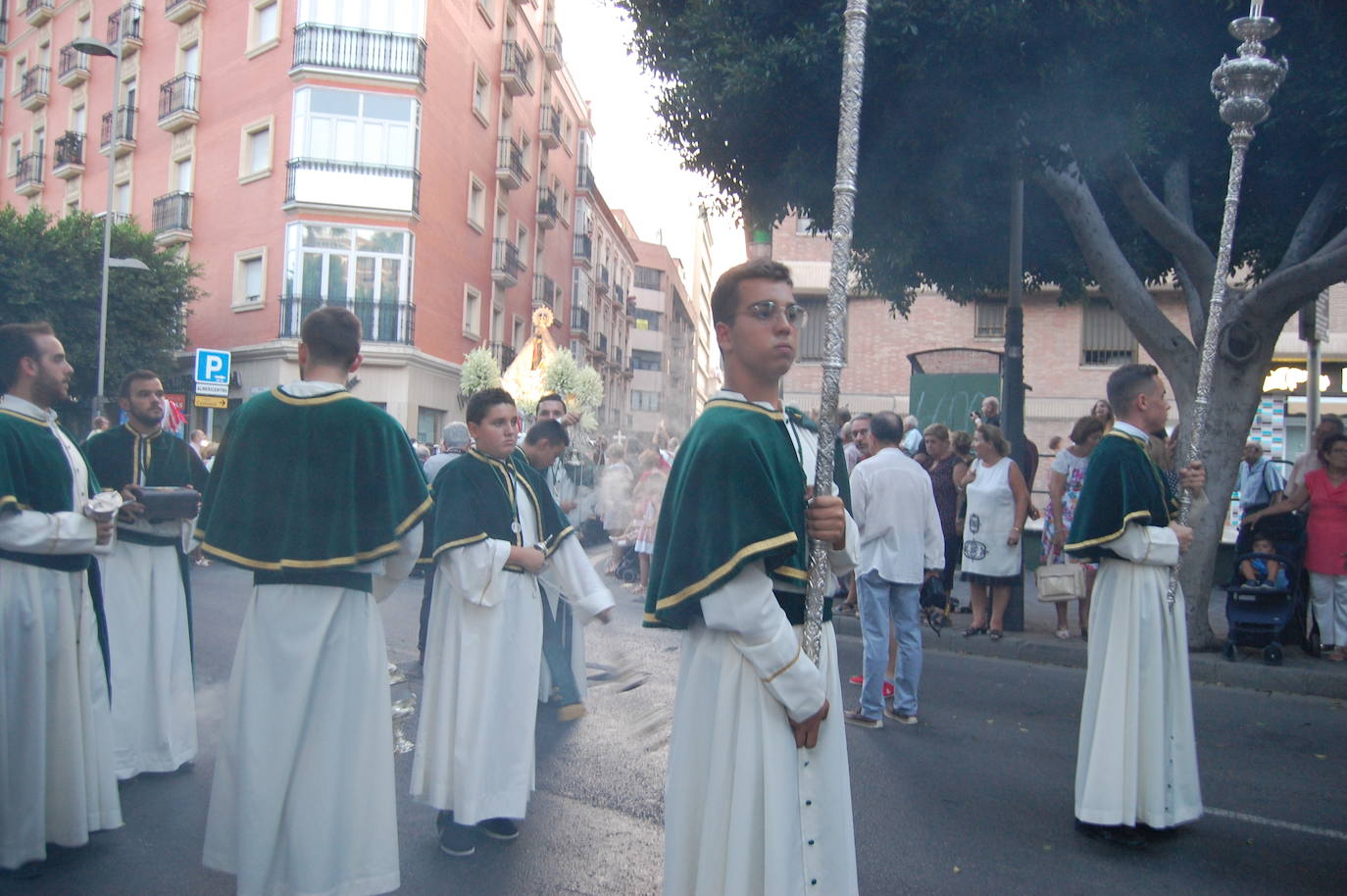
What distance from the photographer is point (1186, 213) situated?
1023 centimetres

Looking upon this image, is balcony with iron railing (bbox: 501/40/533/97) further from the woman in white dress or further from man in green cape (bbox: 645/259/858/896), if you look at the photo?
man in green cape (bbox: 645/259/858/896)

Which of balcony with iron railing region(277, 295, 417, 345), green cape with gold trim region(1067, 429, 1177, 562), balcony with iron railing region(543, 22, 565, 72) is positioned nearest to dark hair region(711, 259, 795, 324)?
green cape with gold trim region(1067, 429, 1177, 562)

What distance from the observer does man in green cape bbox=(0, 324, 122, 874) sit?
162 inches

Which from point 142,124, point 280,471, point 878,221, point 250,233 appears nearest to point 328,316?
point 280,471

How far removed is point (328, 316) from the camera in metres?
3.85

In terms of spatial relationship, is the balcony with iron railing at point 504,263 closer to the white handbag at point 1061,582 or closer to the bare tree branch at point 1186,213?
the bare tree branch at point 1186,213

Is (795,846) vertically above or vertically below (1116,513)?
below

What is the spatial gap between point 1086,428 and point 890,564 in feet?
12.5

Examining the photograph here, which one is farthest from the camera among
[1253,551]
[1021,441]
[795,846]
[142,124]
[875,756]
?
[142,124]

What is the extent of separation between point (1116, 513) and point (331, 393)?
11.2ft

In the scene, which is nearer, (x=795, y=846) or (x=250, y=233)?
(x=795, y=846)

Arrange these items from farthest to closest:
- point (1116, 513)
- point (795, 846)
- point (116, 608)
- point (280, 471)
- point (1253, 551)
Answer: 1. point (1253, 551)
2. point (116, 608)
3. point (1116, 513)
4. point (280, 471)
5. point (795, 846)

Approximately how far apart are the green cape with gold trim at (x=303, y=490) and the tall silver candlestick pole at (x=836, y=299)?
68.6 inches

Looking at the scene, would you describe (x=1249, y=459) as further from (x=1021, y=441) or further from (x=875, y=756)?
(x=875, y=756)
